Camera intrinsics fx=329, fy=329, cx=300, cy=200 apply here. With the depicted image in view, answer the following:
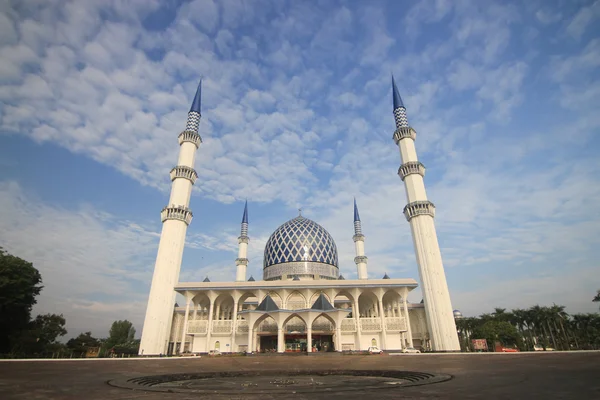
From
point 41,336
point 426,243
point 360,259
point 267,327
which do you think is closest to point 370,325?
point 426,243

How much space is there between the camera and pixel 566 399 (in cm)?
449

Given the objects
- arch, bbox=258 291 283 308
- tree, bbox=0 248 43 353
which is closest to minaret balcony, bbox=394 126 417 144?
arch, bbox=258 291 283 308

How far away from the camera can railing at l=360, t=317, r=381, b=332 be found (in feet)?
94.2

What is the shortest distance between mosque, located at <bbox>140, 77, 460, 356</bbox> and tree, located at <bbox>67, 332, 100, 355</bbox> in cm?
924

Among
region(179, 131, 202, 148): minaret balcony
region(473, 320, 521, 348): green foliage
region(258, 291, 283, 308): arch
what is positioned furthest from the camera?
region(473, 320, 521, 348): green foliage

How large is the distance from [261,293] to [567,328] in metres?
41.6

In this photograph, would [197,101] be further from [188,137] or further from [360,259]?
[360,259]

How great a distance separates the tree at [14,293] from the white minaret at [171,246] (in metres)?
9.41

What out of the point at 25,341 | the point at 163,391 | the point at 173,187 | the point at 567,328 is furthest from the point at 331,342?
the point at 567,328

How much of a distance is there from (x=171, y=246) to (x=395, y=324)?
21.2m

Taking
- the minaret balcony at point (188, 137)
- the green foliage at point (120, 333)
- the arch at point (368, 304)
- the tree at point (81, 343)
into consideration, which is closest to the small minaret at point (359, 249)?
the arch at point (368, 304)

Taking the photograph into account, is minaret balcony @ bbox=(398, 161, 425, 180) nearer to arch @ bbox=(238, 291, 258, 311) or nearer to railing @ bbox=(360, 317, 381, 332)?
railing @ bbox=(360, 317, 381, 332)

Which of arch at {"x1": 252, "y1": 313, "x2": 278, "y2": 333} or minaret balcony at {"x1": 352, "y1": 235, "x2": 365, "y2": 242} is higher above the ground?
minaret balcony at {"x1": 352, "y1": 235, "x2": 365, "y2": 242}

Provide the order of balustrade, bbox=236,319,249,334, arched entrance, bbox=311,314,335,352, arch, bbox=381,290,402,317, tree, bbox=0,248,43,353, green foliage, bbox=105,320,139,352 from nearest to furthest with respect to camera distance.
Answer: tree, bbox=0,248,43,353
arched entrance, bbox=311,314,335,352
balustrade, bbox=236,319,249,334
arch, bbox=381,290,402,317
green foliage, bbox=105,320,139,352
